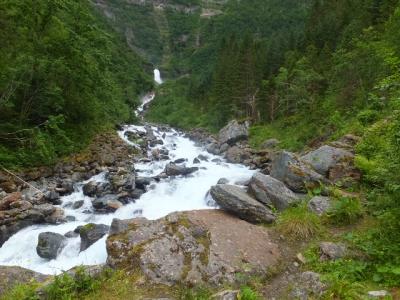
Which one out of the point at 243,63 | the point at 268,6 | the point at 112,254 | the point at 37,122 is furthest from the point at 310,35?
the point at 268,6

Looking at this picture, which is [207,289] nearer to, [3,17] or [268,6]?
[3,17]

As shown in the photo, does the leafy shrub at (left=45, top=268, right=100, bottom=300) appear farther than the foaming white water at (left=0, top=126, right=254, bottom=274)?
No

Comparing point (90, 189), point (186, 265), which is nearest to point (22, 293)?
point (186, 265)

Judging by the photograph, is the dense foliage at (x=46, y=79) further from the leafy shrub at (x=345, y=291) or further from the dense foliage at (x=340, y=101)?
the leafy shrub at (x=345, y=291)

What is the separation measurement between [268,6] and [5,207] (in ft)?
494

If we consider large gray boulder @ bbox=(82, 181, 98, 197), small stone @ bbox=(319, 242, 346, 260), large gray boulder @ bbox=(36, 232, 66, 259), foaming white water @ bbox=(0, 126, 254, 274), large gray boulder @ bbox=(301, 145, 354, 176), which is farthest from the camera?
large gray boulder @ bbox=(82, 181, 98, 197)

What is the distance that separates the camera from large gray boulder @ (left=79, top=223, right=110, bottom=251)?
36.3ft

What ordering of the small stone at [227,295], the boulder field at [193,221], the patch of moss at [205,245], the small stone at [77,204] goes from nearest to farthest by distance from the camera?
the small stone at [227,295], the boulder field at [193,221], the patch of moss at [205,245], the small stone at [77,204]

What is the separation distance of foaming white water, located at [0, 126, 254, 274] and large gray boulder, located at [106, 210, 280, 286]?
1.60m

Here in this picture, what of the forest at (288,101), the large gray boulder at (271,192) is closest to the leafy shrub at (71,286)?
the forest at (288,101)

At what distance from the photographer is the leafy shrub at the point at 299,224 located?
8.45 metres

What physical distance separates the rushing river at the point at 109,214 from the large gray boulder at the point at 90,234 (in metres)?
0.26

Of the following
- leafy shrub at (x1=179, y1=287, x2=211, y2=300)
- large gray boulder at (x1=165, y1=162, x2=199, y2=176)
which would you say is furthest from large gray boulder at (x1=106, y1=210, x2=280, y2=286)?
large gray boulder at (x1=165, y1=162, x2=199, y2=176)

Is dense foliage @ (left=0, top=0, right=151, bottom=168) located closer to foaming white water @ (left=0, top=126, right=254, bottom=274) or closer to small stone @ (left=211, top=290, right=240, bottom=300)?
foaming white water @ (left=0, top=126, right=254, bottom=274)
